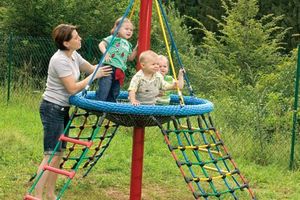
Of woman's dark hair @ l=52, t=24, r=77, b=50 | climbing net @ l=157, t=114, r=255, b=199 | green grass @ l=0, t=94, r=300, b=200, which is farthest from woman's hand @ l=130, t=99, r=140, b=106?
green grass @ l=0, t=94, r=300, b=200

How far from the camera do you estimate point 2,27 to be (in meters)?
14.9

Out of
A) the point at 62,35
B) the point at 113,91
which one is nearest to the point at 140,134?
the point at 113,91

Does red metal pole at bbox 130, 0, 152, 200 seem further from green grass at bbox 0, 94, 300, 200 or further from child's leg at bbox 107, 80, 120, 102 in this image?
green grass at bbox 0, 94, 300, 200

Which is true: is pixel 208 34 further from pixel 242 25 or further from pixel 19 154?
pixel 19 154

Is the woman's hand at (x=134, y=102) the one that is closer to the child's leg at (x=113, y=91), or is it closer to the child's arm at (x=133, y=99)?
the child's arm at (x=133, y=99)

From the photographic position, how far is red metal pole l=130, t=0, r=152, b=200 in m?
5.40

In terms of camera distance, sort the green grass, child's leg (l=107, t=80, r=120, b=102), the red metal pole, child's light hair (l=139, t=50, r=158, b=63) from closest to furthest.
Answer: child's light hair (l=139, t=50, r=158, b=63), the red metal pole, child's leg (l=107, t=80, r=120, b=102), the green grass

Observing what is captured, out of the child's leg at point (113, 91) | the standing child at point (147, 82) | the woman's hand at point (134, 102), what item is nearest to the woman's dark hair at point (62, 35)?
the child's leg at point (113, 91)

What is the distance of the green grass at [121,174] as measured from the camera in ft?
20.8

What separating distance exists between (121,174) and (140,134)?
166cm

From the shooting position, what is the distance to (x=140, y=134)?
5.50 meters

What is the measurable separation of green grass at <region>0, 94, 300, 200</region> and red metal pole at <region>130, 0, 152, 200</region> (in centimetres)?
70

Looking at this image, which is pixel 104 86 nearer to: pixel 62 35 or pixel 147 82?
pixel 147 82

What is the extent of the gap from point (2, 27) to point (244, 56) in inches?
229
